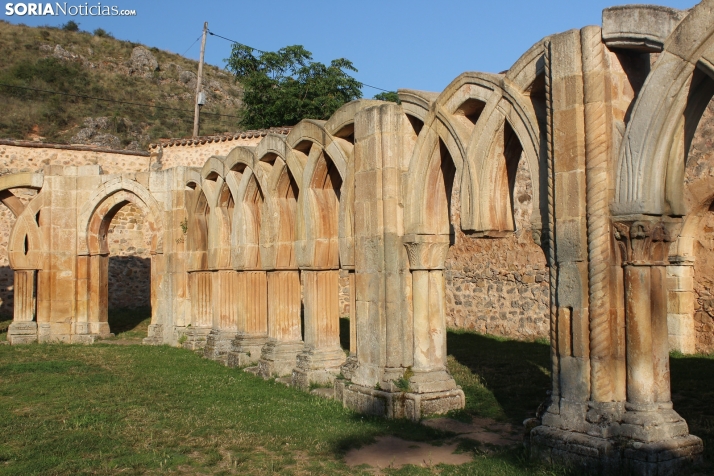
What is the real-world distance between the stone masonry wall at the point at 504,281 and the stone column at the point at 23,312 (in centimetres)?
867

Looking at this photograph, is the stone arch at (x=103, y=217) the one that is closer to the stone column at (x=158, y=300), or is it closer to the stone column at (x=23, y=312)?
the stone column at (x=158, y=300)

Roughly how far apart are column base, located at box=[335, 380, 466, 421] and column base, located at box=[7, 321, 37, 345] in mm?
9877

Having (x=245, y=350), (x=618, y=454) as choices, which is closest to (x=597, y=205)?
(x=618, y=454)

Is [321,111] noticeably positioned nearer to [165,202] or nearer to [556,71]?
[165,202]

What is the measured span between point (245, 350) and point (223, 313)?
1518 millimetres

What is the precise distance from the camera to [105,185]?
15.4 metres

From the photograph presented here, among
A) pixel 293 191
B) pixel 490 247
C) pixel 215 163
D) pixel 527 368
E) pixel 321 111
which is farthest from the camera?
pixel 321 111

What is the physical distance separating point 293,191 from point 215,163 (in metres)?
2.70

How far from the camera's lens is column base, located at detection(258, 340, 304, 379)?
1002cm

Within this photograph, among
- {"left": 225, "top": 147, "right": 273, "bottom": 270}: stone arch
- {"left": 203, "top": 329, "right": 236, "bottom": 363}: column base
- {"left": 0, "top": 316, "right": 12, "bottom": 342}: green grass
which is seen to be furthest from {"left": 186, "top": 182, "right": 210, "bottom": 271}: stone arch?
{"left": 0, "top": 316, "right": 12, "bottom": 342}: green grass

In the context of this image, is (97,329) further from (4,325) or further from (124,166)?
(124,166)

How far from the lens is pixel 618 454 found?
480cm

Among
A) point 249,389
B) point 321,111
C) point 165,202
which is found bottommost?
point 249,389

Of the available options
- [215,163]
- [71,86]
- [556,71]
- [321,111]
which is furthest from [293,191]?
[71,86]
